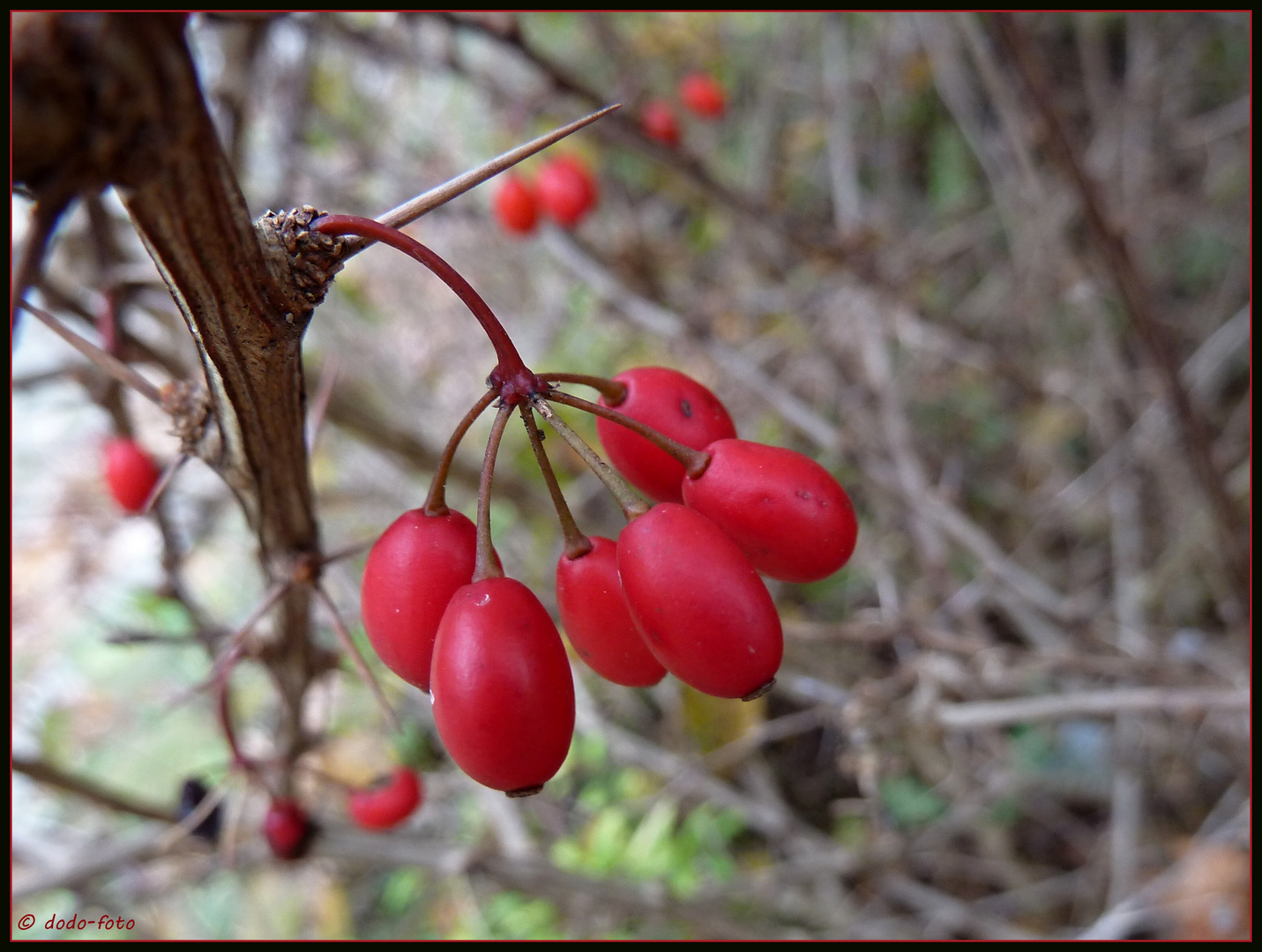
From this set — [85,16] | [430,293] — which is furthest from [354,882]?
[85,16]

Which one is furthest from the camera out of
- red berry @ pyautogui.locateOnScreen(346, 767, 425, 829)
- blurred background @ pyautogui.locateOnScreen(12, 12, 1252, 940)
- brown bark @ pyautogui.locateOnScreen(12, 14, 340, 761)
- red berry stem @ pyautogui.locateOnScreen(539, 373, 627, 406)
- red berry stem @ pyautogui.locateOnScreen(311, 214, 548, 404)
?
blurred background @ pyautogui.locateOnScreen(12, 12, 1252, 940)

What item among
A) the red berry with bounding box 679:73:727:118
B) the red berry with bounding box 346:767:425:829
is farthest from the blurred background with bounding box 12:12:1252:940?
the red berry with bounding box 679:73:727:118

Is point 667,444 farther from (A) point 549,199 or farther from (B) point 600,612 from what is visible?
(A) point 549,199

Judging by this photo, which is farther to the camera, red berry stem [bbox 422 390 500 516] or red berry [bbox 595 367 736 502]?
red berry [bbox 595 367 736 502]

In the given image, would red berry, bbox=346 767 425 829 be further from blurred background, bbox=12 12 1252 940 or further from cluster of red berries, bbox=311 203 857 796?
cluster of red berries, bbox=311 203 857 796

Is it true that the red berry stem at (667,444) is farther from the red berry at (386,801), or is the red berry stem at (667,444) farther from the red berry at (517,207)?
the red berry at (517,207)

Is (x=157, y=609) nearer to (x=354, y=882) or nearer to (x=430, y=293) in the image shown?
(x=354, y=882)

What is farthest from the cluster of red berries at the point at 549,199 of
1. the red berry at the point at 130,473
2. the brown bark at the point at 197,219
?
the brown bark at the point at 197,219

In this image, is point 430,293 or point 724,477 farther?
point 430,293
